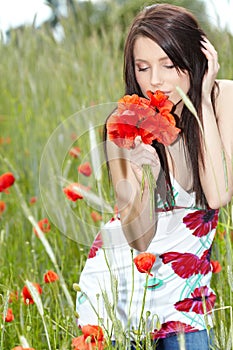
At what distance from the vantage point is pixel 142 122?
2.72ft

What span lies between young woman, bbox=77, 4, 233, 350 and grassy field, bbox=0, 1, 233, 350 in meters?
0.04

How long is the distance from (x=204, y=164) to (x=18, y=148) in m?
1.40

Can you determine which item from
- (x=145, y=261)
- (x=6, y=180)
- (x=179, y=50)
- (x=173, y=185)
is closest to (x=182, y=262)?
(x=173, y=185)

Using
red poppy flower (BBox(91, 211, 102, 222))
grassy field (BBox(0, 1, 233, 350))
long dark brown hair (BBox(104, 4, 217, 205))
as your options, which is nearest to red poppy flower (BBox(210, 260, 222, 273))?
grassy field (BBox(0, 1, 233, 350))

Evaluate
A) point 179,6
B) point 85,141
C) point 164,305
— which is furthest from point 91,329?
point 85,141

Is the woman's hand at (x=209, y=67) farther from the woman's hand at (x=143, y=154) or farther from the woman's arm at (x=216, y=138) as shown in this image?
the woman's hand at (x=143, y=154)

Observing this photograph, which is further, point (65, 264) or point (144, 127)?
point (65, 264)

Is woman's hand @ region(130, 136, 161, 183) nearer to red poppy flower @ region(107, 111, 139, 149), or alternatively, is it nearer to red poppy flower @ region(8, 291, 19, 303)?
red poppy flower @ region(107, 111, 139, 149)

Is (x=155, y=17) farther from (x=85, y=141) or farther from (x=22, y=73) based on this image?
(x=22, y=73)

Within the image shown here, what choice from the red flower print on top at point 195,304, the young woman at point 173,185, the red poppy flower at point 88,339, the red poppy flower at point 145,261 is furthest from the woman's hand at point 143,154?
the red flower print on top at point 195,304

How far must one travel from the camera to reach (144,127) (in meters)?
0.83

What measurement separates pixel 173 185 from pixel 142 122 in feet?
0.85

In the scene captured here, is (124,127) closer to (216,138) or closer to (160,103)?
(160,103)

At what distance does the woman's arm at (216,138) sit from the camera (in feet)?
3.30
